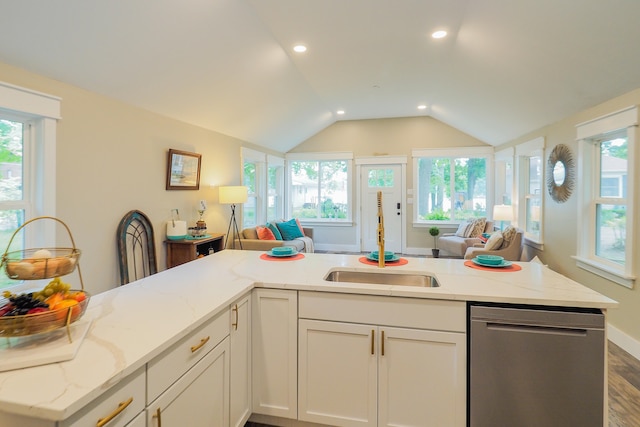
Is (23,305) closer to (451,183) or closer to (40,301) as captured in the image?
(40,301)

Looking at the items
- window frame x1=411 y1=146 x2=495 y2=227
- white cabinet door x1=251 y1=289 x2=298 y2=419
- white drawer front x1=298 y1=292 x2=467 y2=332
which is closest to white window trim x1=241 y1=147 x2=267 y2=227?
window frame x1=411 y1=146 x2=495 y2=227

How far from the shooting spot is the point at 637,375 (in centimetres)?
233

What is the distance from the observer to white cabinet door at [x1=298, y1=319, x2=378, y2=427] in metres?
1.60

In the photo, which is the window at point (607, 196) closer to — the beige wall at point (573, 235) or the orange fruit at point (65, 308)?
the beige wall at point (573, 235)

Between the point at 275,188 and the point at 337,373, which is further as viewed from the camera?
the point at 275,188

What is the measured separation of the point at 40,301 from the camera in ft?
3.17

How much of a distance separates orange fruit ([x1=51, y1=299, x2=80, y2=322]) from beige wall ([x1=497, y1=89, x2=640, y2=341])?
12.1 feet

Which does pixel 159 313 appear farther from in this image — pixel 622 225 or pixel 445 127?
pixel 445 127

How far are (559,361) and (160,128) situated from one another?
3656mm

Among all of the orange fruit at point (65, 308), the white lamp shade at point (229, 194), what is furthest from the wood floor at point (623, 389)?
the white lamp shade at point (229, 194)

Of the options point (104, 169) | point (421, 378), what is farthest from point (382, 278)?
point (104, 169)

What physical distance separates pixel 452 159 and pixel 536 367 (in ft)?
18.6

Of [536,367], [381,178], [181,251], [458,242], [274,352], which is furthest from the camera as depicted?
[381,178]

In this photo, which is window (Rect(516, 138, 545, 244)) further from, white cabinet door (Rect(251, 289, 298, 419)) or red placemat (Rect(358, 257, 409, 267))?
white cabinet door (Rect(251, 289, 298, 419))
